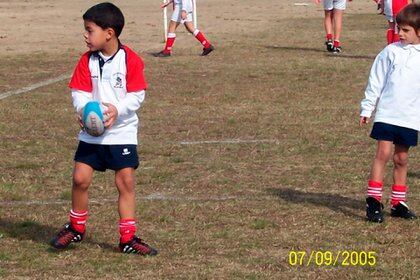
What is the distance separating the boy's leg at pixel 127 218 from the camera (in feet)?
24.6

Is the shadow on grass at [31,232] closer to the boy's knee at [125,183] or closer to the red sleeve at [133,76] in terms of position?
the boy's knee at [125,183]

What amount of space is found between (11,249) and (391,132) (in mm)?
2864

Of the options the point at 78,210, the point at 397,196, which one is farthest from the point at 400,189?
the point at 78,210

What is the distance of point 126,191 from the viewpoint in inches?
299

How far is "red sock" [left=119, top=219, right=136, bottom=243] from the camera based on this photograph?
7523 millimetres

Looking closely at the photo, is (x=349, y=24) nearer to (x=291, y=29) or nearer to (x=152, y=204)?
(x=291, y=29)

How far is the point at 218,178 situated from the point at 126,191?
2526 mm

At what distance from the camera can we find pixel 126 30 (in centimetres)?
2653

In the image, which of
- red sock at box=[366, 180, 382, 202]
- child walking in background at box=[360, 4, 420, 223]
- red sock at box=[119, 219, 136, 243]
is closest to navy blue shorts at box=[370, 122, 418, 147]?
child walking in background at box=[360, 4, 420, 223]

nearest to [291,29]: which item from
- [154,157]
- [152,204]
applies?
[154,157]

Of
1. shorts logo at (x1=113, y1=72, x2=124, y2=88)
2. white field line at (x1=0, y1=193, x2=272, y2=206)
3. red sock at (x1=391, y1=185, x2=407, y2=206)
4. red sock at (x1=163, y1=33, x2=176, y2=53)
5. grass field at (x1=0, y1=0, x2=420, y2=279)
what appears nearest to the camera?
grass field at (x1=0, y1=0, x2=420, y2=279)

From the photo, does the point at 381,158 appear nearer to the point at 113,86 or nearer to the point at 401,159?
the point at 401,159

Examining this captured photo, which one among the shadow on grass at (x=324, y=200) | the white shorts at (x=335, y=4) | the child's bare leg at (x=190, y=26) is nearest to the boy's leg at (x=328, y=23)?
the white shorts at (x=335, y=4)

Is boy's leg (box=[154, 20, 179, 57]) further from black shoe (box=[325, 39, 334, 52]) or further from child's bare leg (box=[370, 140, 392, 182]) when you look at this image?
child's bare leg (box=[370, 140, 392, 182])
